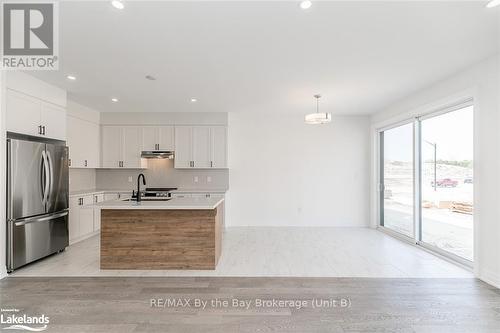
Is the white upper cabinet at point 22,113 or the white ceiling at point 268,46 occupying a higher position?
the white ceiling at point 268,46

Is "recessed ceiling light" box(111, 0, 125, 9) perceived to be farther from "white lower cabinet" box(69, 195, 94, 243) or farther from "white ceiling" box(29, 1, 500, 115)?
"white lower cabinet" box(69, 195, 94, 243)

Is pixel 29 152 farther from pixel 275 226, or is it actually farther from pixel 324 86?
pixel 275 226

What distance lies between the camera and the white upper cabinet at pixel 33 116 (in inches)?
139

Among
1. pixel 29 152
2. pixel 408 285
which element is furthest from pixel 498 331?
pixel 29 152

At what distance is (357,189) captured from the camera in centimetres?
653

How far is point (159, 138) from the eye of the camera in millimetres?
6238

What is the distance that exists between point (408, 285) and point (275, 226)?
11.8ft

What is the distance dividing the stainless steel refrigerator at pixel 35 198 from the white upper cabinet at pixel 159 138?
1.97m

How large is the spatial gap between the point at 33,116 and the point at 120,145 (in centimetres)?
236

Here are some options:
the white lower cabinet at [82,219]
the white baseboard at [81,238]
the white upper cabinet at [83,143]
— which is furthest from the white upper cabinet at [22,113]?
the white baseboard at [81,238]

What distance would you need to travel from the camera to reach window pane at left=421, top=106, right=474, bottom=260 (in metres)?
3.78

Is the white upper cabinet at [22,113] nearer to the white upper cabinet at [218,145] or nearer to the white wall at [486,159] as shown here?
the white upper cabinet at [218,145]

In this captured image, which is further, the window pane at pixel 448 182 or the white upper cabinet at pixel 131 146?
the white upper cabinet at pixel 131 146

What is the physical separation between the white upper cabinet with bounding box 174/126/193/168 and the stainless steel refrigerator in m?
2.30
